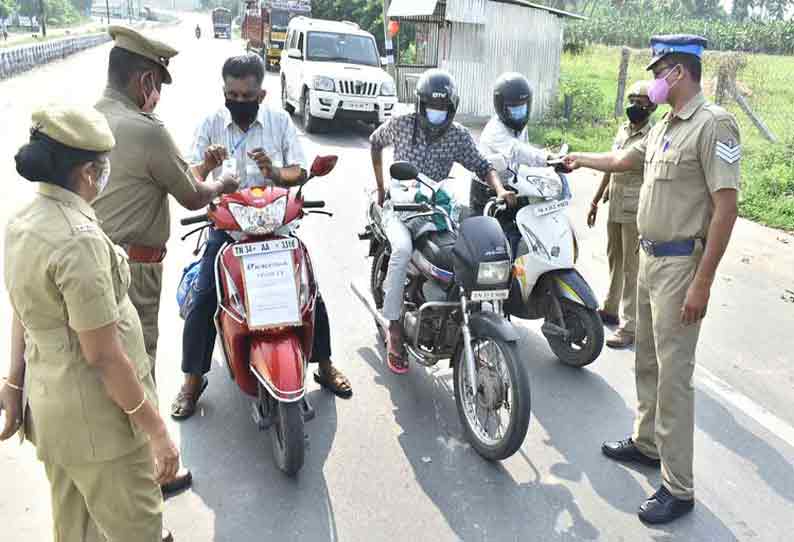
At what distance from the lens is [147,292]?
3258 mm

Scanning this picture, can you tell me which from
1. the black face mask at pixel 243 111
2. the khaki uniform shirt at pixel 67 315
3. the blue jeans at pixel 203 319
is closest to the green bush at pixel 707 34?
the black face mask at pixel 243 111

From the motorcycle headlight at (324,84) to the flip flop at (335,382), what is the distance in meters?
9.81

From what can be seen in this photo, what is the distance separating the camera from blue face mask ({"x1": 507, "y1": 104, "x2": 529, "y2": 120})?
4840 millimetres

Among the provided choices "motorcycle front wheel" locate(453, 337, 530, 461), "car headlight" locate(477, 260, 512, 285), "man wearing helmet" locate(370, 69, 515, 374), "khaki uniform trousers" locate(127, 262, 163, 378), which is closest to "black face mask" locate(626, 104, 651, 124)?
"man wearing helmet" locate(370, 69, 515, 374)

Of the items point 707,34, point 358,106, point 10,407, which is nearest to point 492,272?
point 10,407

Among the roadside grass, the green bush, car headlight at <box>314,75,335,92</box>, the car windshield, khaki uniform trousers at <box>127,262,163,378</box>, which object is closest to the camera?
khaki uniform trousers at <box>127,262,163,378</box>

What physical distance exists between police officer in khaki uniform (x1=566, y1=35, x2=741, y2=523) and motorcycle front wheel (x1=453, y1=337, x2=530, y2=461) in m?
0.65

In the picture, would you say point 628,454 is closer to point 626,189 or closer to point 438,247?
point 438,247

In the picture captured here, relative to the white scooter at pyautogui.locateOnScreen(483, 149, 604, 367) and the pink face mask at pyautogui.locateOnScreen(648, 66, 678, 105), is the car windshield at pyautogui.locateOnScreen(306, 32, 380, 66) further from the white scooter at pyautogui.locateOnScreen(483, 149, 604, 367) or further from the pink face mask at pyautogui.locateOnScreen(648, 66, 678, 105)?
the pink face mask at pyautogui.locateOnScreen(648, 66, 678, 105)

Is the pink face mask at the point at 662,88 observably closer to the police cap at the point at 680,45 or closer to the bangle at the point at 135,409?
the police cap at the point at 680,45

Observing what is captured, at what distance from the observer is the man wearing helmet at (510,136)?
4789 millimetres

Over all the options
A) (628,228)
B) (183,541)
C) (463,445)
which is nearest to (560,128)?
(628,228)

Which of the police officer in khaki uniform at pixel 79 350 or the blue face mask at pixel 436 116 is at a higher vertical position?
the blue face mask at pixel 436 116

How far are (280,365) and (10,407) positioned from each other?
1257 millimetres
